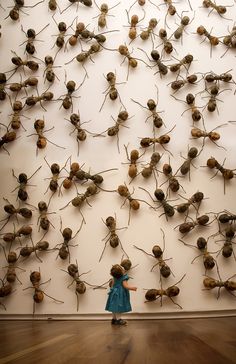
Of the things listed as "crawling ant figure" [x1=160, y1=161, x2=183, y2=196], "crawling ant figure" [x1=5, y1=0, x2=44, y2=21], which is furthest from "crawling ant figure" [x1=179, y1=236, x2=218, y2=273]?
"crawling ant figure" [x1=5, y1=0, x2=44, y2=21]

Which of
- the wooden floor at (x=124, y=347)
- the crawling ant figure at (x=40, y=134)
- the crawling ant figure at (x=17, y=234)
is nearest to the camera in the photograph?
the wooden floor at (x=124, y=347)

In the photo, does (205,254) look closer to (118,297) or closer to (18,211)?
(118,297)

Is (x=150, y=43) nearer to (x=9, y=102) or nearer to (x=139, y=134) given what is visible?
(x=139, y=134)

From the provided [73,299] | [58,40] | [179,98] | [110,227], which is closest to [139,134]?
[179,98]

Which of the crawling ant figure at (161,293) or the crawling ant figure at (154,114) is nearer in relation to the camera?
the crawling ant figure at (161,293)

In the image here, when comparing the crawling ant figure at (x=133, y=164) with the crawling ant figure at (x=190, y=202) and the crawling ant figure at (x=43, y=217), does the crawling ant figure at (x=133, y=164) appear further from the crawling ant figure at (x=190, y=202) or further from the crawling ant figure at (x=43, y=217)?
the crawling ant figure at (x=43, y=217)

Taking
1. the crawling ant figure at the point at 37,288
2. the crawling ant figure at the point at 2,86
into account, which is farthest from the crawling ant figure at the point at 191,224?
the crawling ant figure at the point at 2,86

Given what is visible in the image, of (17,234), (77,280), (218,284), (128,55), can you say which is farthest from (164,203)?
(128,55)
